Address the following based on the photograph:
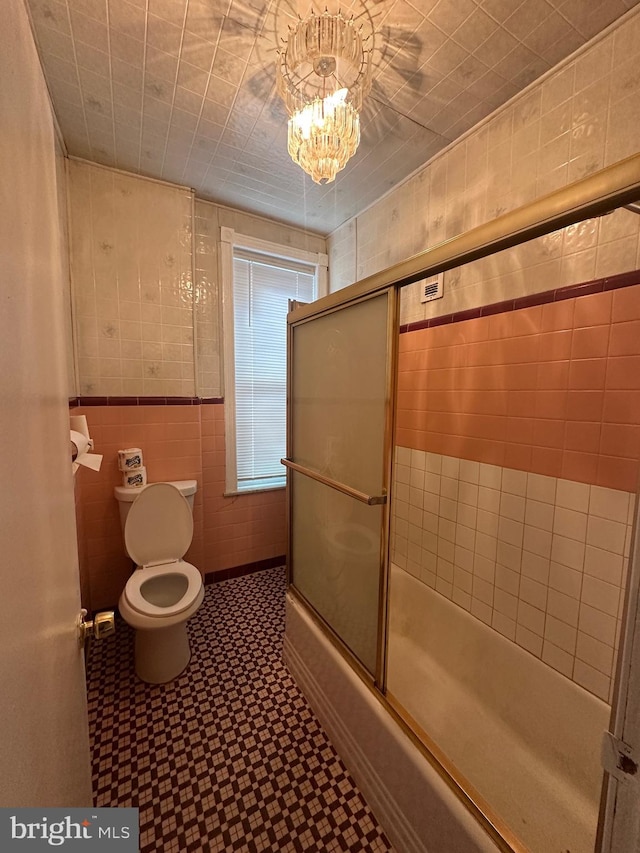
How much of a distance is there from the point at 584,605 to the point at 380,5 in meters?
2.08

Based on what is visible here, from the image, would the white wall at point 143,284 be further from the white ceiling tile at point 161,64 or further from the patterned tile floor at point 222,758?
the patterned tile floor at point 222,758

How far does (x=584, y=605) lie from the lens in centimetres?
120

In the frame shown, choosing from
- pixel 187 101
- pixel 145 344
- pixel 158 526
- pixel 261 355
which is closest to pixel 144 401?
pixel 145 344

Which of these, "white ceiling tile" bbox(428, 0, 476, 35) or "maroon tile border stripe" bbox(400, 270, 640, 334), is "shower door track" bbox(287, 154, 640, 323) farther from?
"white ceiling tile" bbox(428, 0, 476, 35)

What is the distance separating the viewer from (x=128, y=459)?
200 centimetres

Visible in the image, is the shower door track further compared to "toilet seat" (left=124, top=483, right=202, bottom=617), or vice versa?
"toilet seat" (left=124, top=483, right=202, bottom=617)

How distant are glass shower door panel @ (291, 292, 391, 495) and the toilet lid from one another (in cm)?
77

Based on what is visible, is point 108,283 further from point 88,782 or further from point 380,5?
point 88,782

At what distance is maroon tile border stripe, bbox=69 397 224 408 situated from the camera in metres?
1.96

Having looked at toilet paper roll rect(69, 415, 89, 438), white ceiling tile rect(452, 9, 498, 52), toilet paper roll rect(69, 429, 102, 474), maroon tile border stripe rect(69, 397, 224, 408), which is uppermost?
white ceiling tile rect(452, 9, 498, 52)

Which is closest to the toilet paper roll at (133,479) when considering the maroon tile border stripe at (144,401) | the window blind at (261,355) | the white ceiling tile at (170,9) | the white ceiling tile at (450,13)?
the maroon tile border stripe at (144,401)

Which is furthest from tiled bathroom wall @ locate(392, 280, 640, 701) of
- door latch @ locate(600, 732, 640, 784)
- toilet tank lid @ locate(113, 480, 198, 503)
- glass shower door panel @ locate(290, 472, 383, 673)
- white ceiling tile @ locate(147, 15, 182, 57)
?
white ceiling tile @ locate(147, 15, 182, 57)

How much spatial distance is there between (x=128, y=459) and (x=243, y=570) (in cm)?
119

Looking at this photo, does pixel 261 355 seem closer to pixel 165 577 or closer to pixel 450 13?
pixel 165 577
